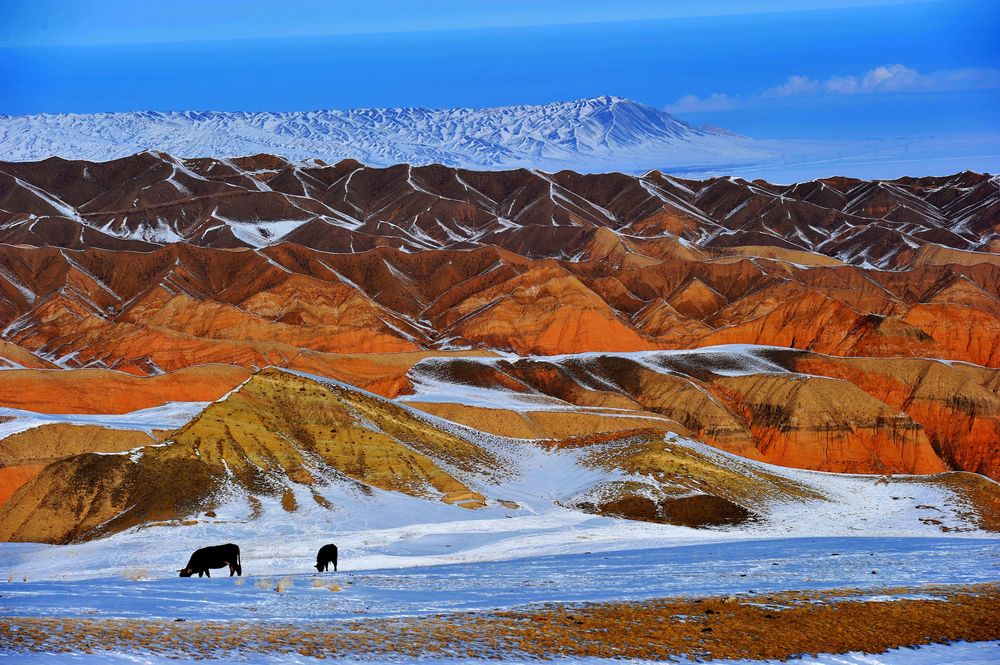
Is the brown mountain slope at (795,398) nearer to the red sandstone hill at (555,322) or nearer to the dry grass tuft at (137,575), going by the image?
the red sandstone hill at (555,322)

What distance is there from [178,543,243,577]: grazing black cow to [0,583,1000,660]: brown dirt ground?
935cm

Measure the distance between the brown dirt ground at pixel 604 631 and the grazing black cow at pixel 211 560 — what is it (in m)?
9.35

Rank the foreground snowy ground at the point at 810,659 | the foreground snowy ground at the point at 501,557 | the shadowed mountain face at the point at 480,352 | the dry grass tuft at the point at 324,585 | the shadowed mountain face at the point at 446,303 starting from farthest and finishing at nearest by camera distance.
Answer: the shadowed mountain face at the point at 446,303, the shadowed mountain face at the point at 480,352, the dry grass tuft at the point at 324,585, the foreground snowy ground at the point at 501,557, the foreground snowy ground at the point at 810,659

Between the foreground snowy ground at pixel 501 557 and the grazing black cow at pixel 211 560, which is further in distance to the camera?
the grazing black cow at pixel 211 560

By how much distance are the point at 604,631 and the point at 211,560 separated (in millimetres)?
11860

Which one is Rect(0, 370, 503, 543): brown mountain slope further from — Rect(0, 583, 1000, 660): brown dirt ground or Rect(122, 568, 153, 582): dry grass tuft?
Rect(0, 583, 1000, 660): brown dirt ground

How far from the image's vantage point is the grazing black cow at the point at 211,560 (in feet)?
88.5

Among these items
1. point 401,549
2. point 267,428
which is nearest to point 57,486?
point 267,428

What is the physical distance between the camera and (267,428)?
50.2m

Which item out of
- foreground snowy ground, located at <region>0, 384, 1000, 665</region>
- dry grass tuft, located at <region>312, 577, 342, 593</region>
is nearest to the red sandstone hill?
foreground snowy ground, located at <region>0, 384, 1000, 665</region>

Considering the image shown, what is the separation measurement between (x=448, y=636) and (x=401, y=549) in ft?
66.3

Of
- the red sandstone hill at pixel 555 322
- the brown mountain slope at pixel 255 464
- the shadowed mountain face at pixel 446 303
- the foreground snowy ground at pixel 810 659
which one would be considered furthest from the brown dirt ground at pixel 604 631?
the shadowed mountain face at pixel 446 303

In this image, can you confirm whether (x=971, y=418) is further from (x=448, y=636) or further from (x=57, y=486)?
(x=448, y=636)

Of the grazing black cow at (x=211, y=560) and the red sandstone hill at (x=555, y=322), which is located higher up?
the red sandstone hill at (x=555, y=322)
